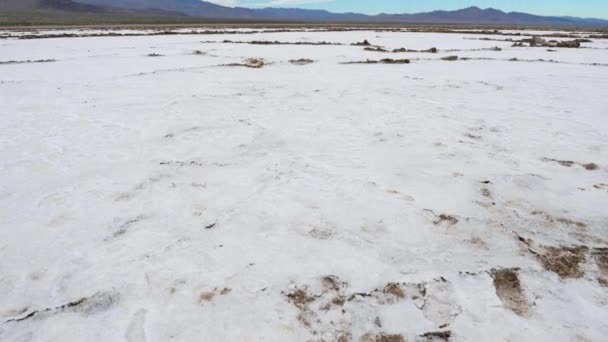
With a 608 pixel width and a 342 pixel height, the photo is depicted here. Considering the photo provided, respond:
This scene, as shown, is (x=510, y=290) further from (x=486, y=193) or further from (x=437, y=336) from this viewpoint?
(x=486, y=193)

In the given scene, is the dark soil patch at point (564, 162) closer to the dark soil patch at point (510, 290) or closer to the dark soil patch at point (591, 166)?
the dark soil patch at point (591, 166)

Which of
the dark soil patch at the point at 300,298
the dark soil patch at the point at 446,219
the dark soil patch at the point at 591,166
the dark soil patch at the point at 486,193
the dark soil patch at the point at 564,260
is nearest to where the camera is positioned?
the dark soil patch at the point at 300,298

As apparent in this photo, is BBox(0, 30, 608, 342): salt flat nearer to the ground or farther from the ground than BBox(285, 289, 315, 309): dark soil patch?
farther from the ground

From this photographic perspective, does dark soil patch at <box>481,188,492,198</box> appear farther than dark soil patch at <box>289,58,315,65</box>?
No

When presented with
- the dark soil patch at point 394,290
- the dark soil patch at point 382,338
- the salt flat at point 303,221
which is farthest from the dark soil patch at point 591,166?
the dark soil patch at point 382,338

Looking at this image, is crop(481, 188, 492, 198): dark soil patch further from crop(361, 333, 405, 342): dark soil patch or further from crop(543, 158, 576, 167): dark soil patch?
crop(361, 333, 405, 342): dark soil patch

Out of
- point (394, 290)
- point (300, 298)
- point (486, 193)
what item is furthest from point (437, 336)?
point (486, 193)

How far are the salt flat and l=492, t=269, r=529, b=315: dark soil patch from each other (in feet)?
0.04

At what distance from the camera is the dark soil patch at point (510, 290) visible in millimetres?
2363

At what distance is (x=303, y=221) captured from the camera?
3279mm

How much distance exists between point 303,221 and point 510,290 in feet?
4.93

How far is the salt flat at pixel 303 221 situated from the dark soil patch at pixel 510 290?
13 mm

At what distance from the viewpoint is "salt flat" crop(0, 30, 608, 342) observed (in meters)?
2.30

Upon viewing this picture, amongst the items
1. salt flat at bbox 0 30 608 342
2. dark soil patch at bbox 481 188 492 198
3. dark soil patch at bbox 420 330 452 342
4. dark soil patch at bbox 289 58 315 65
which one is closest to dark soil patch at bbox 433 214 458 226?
salt flat at bbox 0 30 608 342
